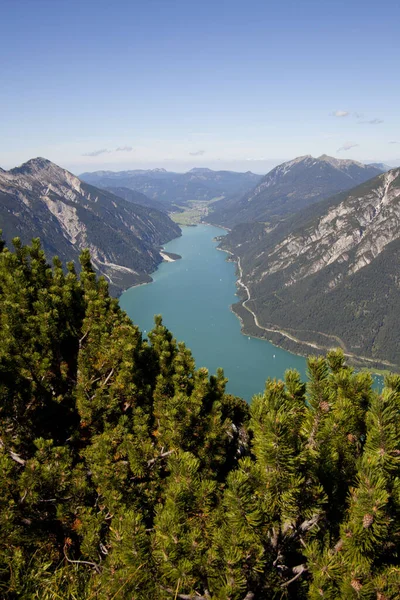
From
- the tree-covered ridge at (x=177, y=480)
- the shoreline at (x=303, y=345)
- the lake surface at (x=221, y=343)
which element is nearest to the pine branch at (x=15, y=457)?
the tree-covered ridge at (x=177, y=480)

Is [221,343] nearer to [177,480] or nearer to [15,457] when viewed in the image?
[15,457]

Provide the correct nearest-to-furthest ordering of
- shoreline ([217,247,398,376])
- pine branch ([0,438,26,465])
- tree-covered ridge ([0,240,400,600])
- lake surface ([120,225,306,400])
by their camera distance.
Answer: tree-covered ridge ([0,240,400,600]) → pine branch ([0,438,26,465]) → lake surface ([120,225,306,400]) → shoreline ([217,247,398,376])

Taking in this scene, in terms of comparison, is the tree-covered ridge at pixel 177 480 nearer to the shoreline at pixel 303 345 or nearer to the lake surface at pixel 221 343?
the lake surface at pixel 221 343

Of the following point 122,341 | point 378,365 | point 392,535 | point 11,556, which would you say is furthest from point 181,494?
point 378,365

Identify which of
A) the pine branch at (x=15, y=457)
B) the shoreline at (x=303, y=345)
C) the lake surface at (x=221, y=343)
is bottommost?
the shoreline at (x=303, y=345)

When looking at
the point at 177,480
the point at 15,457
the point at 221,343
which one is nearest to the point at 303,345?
the point at 221,343

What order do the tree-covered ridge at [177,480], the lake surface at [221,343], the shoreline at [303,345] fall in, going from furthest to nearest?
1. the shoreline at [303,345]
2. the lake surface at [221,343]
3. the tree-covered ridge at [177,480]

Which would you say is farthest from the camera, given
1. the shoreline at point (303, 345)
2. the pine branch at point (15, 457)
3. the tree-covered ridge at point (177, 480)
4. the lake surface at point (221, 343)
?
the shoreline at point (303, 345)

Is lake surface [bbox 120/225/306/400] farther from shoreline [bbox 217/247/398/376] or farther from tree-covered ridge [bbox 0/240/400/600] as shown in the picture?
tree-covered ridge [bbox 0/240/400/600]

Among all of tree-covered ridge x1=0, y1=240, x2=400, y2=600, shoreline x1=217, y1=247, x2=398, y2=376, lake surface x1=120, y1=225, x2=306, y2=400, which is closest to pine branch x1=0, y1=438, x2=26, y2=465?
tree-covered ridge x1=0, y1=240, x2=400, y2=600
